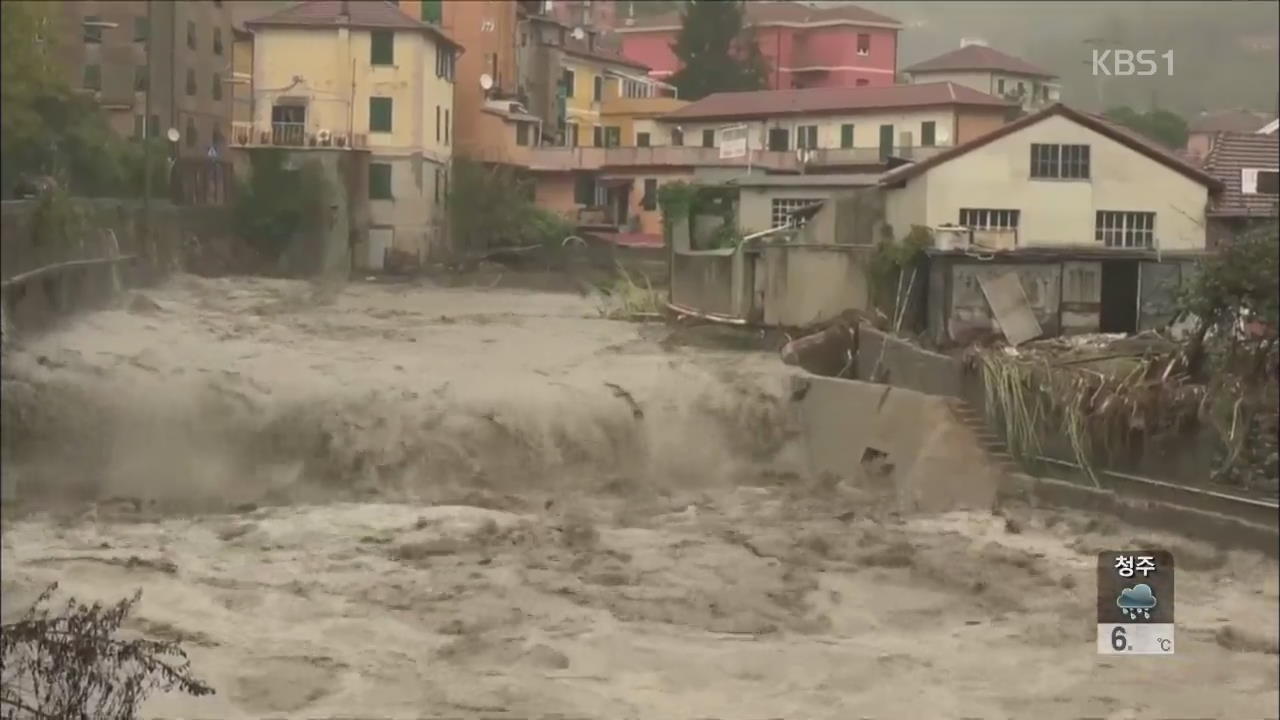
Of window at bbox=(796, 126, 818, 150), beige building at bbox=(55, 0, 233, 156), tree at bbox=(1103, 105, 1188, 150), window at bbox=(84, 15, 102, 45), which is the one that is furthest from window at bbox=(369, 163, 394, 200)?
tree at bbox=(1103, 105, 1188, 150)

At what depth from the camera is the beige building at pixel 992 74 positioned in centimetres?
335

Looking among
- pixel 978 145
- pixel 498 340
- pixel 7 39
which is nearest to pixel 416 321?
pixel 498 340

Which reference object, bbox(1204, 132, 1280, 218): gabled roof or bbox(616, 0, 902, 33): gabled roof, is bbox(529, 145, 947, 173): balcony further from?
bbox(1204, 132, 1280, 218): gabled roof

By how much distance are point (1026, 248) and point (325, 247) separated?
2229 mm

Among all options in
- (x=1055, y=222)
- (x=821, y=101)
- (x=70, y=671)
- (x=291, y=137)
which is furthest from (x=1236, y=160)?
(x=70, y=671)

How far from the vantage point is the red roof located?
132 inches

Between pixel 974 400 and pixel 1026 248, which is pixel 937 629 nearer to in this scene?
pixel 1026 248

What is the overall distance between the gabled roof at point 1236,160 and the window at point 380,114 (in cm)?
226

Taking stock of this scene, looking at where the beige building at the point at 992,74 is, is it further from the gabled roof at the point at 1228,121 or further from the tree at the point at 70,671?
the tree at the point at 70,671

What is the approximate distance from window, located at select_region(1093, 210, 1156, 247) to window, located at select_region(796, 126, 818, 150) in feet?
3.85

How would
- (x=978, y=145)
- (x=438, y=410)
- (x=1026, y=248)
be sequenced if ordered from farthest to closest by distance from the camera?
(x=438, y=410) < (x=1026, y=248) < (x=978, y=145)

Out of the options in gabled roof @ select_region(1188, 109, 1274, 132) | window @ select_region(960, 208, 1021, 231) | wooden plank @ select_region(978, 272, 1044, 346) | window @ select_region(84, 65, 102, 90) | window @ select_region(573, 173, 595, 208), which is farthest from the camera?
wooden plank @ select_region(978, 272, 1044, 346)

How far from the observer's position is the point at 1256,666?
3.81 metres

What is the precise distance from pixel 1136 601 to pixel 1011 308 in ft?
12.5
